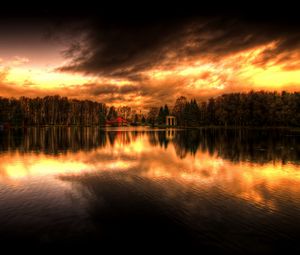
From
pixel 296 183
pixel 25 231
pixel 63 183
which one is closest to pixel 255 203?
pixel 296 183

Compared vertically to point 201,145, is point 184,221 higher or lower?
lower

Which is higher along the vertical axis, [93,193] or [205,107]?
[205,107]

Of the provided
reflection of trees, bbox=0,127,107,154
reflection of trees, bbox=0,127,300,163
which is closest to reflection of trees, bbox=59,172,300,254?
reflection of trees, bbox=0,127,300,163

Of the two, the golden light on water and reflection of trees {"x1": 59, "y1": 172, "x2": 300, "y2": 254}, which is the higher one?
the golden light on water

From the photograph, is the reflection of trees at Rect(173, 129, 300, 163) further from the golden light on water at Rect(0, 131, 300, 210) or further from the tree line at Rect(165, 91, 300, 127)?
the tree line at Rect(165, 91, 300, 127)

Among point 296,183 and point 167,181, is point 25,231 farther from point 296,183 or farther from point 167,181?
point 296,183

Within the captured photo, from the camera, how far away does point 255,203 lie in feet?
55.0

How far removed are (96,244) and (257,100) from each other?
161522 mm

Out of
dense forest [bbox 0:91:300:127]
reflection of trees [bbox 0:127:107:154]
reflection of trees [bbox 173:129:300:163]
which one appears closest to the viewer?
reflection of trees [bbox 173:129:300:163]

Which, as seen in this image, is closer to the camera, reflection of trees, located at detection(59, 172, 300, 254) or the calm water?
reflection of trees, located at detection(59, 172, 300, 254)

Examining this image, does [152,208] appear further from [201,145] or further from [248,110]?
[248,110]

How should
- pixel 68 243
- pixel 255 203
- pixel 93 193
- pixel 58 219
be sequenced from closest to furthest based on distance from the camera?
pixel 68 243 → pixel 58 219 → pixel 255 203 → pixel 93 193

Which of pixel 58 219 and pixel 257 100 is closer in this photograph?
pixel 58 219

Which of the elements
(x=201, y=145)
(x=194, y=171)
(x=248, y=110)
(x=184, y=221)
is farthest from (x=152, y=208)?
(x=248, y=110)
